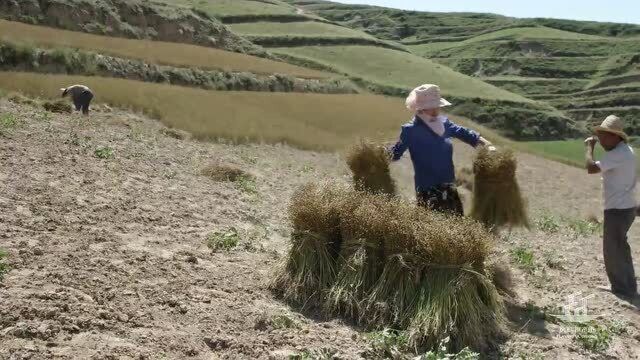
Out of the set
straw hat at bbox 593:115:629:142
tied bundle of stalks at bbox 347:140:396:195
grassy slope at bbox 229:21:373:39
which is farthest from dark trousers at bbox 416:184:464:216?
grassy slope at bbox 229:21:373:39

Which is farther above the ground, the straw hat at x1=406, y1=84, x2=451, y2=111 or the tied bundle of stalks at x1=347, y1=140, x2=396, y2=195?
the straw hat at x1=406, y1=84, x2=451, y2=111

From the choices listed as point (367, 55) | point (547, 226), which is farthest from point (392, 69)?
point (547, 226)

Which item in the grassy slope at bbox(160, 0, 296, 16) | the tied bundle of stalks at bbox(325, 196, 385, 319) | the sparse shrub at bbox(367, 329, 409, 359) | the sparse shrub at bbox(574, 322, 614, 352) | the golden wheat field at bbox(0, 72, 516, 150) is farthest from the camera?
the grassy slope at bbox(160, 0, 296, 16)

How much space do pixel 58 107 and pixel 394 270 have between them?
12.5 metres

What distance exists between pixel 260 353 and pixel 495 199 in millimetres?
3107

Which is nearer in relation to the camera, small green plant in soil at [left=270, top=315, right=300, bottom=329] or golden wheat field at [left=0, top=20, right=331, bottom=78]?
small green plant in soil at [left=270, top=315, right=300, bottom=329]

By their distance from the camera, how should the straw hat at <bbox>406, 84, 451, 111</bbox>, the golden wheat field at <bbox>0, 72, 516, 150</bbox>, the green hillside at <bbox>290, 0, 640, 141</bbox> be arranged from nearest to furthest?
the straw hat at <bbox>406, 84, 451, 111</bbox> < the golden wheat field at <bbox>0, 72, 516, 150</bbox> < the green hillside at <bbox>290, 0, 640, 141</bbox>

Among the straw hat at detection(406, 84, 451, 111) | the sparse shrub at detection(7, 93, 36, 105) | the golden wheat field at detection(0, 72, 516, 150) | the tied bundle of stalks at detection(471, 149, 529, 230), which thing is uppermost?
the straw hat at detection(406, 84, 451, 111)

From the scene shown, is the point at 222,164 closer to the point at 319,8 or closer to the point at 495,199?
the point at 495,199

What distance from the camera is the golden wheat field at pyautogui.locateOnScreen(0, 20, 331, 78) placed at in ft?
84.6

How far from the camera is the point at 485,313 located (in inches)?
181

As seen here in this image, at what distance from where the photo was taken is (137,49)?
3059 cm

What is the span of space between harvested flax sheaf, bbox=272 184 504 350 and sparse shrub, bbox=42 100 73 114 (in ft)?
37.0

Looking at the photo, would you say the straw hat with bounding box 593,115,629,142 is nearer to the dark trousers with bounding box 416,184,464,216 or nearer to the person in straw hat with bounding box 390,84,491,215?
the person in straw hat with bounding box 390,84,491,215
